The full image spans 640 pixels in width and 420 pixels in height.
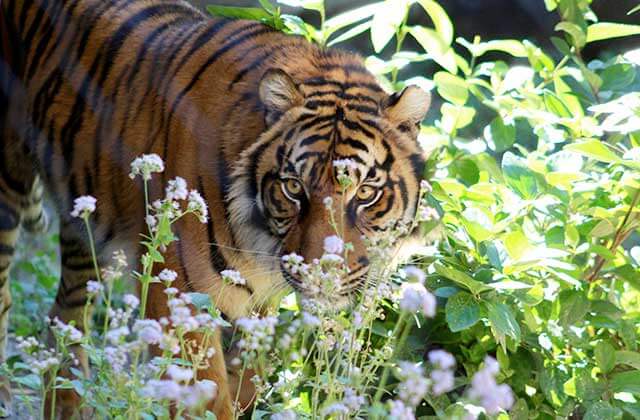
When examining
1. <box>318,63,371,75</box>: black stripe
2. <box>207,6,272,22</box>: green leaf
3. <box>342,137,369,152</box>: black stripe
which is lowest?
<box>342,137,369,152</box>: black stripe

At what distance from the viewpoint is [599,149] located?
9.64 feet

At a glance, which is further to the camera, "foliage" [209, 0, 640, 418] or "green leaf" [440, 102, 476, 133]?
"green leaf" [440, 102, 476, 133]

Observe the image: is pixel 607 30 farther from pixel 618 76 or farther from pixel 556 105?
pixel 556 105

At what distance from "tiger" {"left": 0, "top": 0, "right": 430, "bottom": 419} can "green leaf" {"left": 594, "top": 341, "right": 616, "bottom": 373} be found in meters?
→ 0.63

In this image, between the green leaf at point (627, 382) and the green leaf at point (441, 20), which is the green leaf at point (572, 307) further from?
the green leaf at point (441, 20)

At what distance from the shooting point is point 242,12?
350 centimetres

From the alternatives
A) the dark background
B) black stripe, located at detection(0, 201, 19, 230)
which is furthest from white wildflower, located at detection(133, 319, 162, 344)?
the dark background

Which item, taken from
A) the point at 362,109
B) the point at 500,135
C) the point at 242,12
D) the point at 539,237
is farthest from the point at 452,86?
the point at 242,12

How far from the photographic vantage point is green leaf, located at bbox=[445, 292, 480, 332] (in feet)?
9.29

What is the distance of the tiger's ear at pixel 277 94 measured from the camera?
284 cm

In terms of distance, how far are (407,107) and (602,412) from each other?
93 cm

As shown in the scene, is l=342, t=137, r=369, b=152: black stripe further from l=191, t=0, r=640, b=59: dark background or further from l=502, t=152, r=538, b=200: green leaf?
l=191, t=0, r=640, b=59: dark background

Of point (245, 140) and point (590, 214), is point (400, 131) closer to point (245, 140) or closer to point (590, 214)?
point (245, 140)

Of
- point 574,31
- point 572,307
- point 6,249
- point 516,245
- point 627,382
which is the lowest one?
point 6,249
